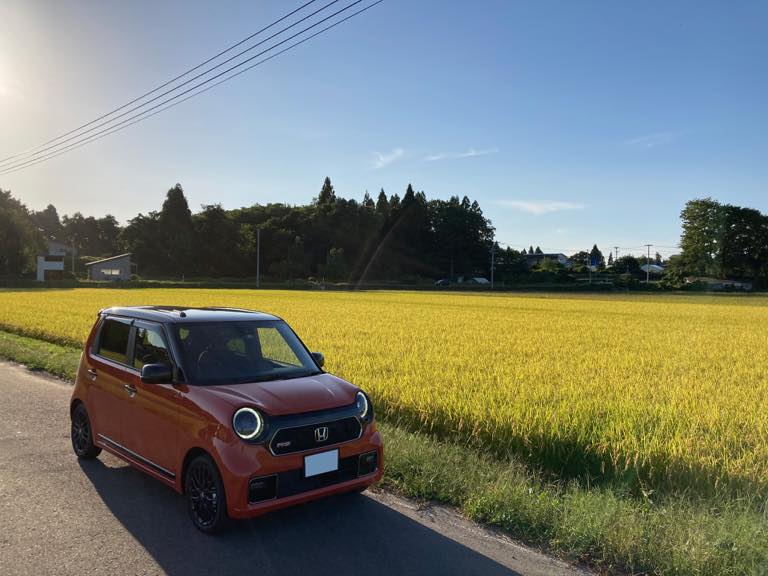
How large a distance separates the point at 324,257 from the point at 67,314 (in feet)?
244

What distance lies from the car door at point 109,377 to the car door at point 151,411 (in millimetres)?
142

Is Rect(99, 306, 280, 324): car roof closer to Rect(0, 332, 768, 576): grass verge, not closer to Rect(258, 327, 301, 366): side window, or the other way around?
Rect(258, 327, 301, 366): side window

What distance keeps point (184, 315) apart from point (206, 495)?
159cm

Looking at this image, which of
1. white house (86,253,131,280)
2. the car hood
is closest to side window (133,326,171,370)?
the car hood

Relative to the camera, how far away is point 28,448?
573 cm

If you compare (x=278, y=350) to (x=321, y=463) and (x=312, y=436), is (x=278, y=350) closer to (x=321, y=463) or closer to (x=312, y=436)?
(x=312, y=436)

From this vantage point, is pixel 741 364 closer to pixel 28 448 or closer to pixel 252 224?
pixel 28 448

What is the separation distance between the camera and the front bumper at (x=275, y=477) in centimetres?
356

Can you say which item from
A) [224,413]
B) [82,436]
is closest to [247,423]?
[224,413]

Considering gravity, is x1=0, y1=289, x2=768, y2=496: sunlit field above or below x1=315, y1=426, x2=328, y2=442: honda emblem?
below

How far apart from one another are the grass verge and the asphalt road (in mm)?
211

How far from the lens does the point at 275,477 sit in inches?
143

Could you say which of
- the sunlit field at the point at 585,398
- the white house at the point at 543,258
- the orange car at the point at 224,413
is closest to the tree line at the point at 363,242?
the white house at the point at 543,258

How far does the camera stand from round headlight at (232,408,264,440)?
144 inches
